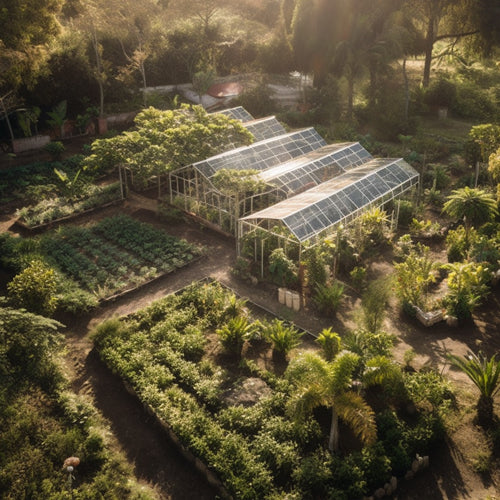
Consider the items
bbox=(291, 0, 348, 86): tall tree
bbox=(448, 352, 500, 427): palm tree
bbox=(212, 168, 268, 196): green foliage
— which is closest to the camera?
bbox=(448, 352, 500, 427): palm tree

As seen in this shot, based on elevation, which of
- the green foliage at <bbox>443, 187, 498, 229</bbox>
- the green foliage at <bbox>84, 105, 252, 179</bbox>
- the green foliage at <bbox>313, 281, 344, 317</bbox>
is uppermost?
the green foliage at <bbox>84, 105, 252, 179</bbox>

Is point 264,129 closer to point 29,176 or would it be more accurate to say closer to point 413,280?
point 29,176

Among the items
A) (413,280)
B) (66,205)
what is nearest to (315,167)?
(413,280)

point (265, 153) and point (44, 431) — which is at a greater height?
point (265, 153)

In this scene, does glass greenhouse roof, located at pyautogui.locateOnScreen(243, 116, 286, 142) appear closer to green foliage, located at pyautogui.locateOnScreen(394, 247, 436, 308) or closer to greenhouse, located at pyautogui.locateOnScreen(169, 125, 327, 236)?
greenhouse, located at pyautogui.locateOnScreen(169, 125, 327, 236)

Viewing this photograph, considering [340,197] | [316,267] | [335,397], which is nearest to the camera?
[335,397]

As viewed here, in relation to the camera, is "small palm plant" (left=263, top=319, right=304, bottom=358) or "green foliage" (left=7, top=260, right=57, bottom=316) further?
"green foliage" (left=7, top=260, right=57, bottom=316)

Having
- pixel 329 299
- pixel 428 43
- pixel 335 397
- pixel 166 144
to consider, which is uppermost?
pixel 428 43

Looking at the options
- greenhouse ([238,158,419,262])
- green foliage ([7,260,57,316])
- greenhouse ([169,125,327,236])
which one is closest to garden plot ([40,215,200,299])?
green foliage ([7,260,57,316])
